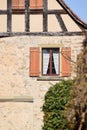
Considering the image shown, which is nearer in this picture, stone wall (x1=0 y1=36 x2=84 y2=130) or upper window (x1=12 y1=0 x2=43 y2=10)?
stone wall (x1=0 y1=36 x2=84 y2=130)

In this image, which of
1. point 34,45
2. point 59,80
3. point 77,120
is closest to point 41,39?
point 34,45

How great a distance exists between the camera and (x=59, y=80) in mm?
23734

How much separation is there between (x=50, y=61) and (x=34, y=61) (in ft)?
2.22

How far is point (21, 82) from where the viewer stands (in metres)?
23.8

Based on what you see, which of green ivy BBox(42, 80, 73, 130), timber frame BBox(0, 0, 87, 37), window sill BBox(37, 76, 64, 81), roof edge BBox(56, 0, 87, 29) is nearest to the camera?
green ivy BBox(42, 80, 73, 130)

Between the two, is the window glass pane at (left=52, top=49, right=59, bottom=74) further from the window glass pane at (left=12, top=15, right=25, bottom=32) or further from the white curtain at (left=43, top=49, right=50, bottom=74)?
the window glass pane at (left=12, top=15, right=25, bottom=32)

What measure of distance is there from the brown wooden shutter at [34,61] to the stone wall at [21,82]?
0.18 meters

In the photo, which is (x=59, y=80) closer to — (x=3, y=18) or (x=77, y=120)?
(x=77, y=120)

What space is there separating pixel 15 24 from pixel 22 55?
1310mm

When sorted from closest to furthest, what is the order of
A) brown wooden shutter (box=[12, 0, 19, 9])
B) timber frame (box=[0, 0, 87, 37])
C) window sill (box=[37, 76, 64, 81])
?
window sill (box=[37, 76, 64, 81]) → timber frame (box=[0, 0, 87, 37]) → brown wooden shutter (box=[12, 0, 19, 9])

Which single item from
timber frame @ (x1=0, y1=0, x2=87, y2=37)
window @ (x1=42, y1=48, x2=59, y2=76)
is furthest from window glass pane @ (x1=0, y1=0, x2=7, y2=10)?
window @ (x1=42, y1=48, x2=59, y2=76)

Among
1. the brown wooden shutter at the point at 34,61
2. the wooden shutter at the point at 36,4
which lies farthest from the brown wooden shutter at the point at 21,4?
the brown wooden shutter at the point at 34,61

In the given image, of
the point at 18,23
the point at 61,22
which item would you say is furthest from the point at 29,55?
the point at 61,22

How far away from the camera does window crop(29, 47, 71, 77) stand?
23.7 m
